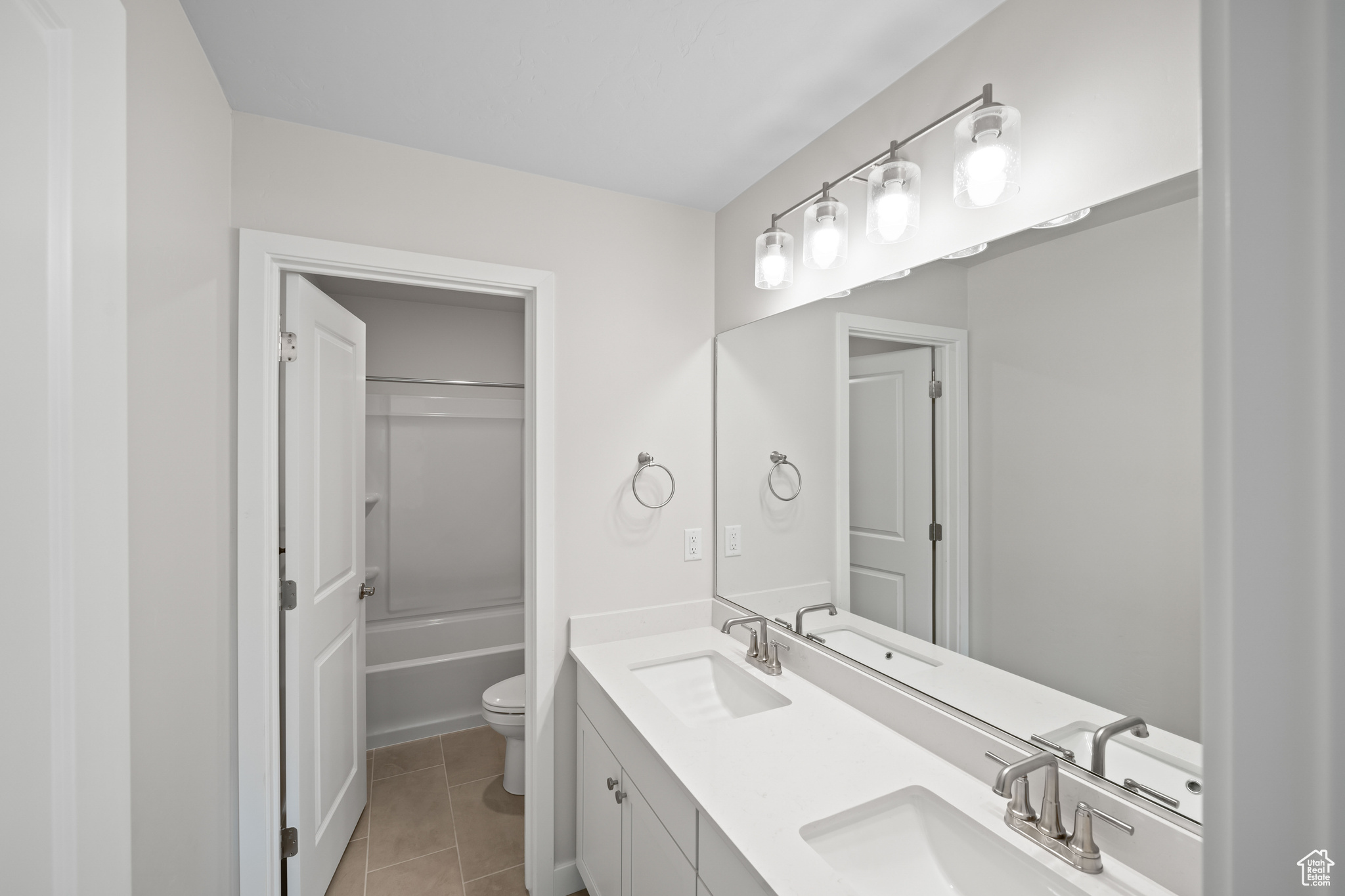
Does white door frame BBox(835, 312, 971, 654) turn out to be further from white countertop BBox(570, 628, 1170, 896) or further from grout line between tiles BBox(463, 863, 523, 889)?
grout line between tiles BBox(463, 863, 523, 889)

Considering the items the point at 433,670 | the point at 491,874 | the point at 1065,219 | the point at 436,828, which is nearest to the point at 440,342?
the point at 433,670

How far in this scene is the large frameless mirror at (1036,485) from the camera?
896mm

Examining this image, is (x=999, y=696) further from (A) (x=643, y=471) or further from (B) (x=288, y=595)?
(B) (x=288, y=595)

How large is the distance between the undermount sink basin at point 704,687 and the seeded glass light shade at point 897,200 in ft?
3.97

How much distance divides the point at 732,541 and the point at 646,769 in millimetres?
866

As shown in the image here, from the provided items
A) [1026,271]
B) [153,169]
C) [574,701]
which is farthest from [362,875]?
[1026,271]

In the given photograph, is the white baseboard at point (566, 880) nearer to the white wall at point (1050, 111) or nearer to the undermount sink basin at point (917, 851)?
the undermount sink basin at point (917, 851)

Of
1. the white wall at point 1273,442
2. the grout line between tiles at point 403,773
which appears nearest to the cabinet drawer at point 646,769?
the white wall at point 1273,442

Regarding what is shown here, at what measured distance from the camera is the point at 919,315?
1.31m

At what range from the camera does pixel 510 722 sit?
2336 mm

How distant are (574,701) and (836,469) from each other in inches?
45.0

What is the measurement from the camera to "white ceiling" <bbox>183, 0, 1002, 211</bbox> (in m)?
1.18

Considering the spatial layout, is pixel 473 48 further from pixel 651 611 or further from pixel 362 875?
pixel 362 875

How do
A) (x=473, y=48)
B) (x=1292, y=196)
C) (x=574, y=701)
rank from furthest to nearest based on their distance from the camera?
(x=574, y=701) < (x=473, y=48) < (x=1292, y=196)
